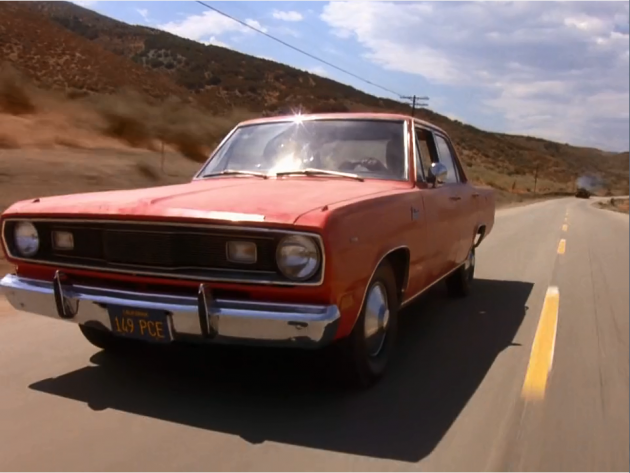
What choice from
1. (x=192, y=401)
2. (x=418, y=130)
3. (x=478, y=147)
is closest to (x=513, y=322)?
(x=418, y=130)

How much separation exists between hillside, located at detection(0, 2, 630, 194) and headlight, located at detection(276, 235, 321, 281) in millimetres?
14337

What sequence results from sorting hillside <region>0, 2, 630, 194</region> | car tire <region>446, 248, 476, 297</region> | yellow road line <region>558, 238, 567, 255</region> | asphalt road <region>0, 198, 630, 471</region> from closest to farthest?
asphalt road <region>0, 198, 630, 471</region> < car tire <region>446, 248, 476, 297</region> < yellow road line <region>558, 238, 567, 255</region> < hillside <region>0, 2, 630, 194</region>

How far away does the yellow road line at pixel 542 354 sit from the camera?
3.86 metres

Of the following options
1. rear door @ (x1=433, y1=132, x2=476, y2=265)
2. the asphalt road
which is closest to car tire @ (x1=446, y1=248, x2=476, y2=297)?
rear door @ (x1=433, y1=132, x2=476, y2=265)

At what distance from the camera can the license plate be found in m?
3.18

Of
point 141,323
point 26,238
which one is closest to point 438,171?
point 141,323

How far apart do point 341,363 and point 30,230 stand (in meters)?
1.88

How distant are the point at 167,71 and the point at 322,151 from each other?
4494cm

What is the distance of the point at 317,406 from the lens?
342 centimetres

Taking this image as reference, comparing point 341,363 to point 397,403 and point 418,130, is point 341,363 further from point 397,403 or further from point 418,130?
point 418,130

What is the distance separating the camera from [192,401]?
3.42 m

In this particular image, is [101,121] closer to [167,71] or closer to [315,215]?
[315,215]

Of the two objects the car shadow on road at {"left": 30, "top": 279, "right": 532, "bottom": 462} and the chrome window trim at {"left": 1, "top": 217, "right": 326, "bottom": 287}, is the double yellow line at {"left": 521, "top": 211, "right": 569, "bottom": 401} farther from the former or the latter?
the chrome window trim at {"left": 1, "top": 217, "right": 326, "bottom": 287}

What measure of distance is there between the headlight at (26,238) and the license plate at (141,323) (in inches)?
29.3
